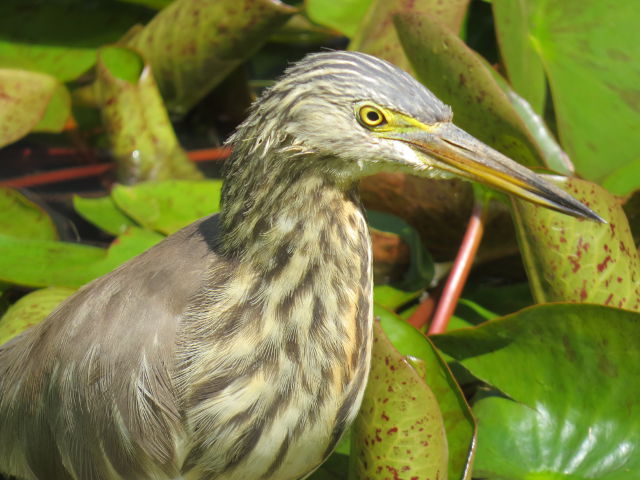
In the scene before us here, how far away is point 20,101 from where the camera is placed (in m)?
3.61

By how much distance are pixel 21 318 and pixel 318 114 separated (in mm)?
1420

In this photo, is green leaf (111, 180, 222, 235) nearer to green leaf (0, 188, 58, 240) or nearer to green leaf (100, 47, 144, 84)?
green leaf (0, 188, 58, 240)

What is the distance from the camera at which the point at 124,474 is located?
2373mm

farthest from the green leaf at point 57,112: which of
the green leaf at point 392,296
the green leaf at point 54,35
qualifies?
the green leaf at point 392,296

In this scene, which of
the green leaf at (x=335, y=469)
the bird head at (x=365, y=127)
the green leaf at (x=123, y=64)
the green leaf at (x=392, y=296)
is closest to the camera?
the bird head at (x=365, y=127)

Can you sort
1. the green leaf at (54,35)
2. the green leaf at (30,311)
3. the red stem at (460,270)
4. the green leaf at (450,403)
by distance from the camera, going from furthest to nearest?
the green leaf at (54,35) → the red stem at (460,270) → the green leaf at (30,311) → the green leaf at (450,403)

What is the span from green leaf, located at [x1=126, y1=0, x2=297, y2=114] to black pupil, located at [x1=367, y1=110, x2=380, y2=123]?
1.72 meters

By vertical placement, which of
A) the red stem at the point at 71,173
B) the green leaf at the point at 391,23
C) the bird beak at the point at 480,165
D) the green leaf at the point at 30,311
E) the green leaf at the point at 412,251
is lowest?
the red stem at the point at 71,173

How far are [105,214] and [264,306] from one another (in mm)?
1455

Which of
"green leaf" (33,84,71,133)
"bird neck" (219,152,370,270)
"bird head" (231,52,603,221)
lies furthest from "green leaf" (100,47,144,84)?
"bird head" (231,52,603,221)

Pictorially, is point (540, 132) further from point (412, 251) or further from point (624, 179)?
point (412, 251)

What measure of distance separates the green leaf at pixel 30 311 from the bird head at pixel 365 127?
1184 millimetres

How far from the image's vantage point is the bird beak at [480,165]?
1996 mm

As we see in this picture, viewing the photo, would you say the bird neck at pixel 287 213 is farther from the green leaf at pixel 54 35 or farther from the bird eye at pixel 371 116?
the green leaf at pixel 54 35
